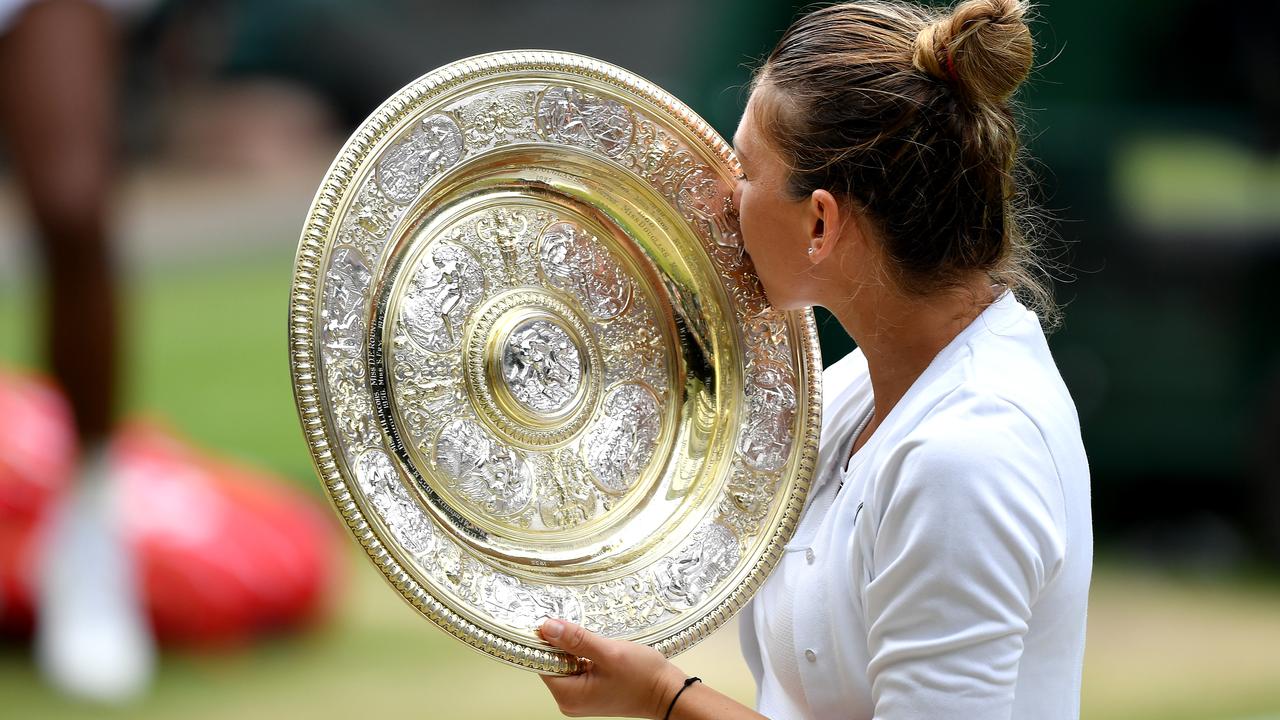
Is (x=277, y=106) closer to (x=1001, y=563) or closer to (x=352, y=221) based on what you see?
(x=352, y=221)

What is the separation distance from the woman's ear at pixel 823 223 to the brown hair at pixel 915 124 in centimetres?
1

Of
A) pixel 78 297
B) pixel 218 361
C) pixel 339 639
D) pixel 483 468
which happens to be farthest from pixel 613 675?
pixel 218 361

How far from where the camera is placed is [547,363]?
1201 mm

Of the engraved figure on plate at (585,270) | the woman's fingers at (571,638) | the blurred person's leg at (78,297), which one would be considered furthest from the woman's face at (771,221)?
the blurred person's leg at (78,297)

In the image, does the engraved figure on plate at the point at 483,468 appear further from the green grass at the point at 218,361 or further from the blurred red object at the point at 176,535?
the green grass at the point at 218,361

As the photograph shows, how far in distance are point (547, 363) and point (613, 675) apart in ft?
0.92

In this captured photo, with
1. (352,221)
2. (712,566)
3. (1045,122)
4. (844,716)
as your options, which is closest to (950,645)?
(844,716)

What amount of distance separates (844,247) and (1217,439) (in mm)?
3610

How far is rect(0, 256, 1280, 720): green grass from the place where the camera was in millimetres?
3514

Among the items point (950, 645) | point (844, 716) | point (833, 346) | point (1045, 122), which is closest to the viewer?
point (950, 645)

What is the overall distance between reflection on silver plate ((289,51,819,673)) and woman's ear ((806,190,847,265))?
5.2 inches

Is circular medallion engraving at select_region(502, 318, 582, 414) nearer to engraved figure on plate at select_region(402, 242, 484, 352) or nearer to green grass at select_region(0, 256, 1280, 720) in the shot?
engraved figure on plate at select_region(402, 242, 484, 352)

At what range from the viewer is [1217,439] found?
4.30 metres

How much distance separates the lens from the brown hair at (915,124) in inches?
42.0
